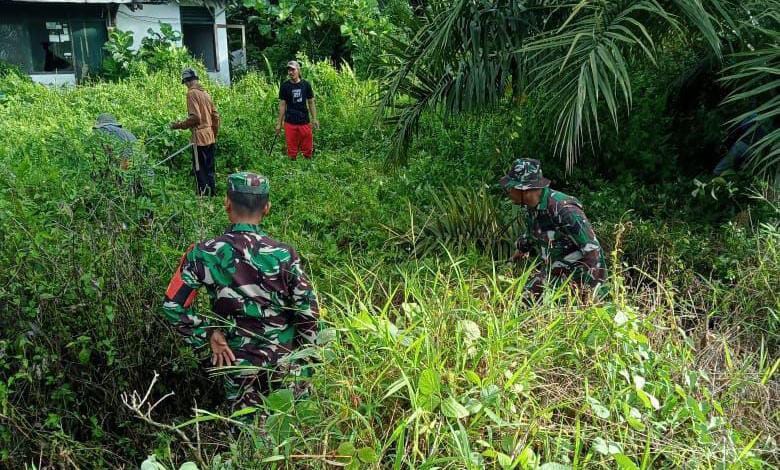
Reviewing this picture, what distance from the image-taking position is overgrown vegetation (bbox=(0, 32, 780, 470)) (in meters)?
1.88

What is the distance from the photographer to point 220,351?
2.77m

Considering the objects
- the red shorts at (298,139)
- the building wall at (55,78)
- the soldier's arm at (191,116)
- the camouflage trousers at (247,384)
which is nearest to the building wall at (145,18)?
the building wall at (55,78)

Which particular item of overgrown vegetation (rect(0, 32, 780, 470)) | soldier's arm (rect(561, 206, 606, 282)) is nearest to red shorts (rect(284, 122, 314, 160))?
overgrown vegetation (rect(0, 32, 780, 470))

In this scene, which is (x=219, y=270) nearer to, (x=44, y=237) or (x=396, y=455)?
(x=44, y=237)

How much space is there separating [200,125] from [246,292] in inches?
192

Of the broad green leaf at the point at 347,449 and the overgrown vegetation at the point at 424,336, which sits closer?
the broad green leaf at the point at 347,449

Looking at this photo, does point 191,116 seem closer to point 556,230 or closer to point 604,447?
point 556,230

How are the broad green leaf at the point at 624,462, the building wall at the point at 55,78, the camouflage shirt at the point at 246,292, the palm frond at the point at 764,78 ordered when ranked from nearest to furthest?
the broad green leaf at the point at 624,462 < the camouflage shirt at the point at 246,292 < the palm frond at the point at 764,78 < the building wall at the point at 55,78

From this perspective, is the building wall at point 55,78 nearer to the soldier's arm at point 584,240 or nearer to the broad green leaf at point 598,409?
the soldier's arm at point 584,240

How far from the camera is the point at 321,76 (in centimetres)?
1185

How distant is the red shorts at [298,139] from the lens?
28.3ft

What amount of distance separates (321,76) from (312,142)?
3.41 meters

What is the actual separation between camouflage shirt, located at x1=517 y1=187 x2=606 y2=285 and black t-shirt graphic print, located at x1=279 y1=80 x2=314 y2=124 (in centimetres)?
523

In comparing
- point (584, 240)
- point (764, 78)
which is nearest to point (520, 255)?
point (584, 240)
